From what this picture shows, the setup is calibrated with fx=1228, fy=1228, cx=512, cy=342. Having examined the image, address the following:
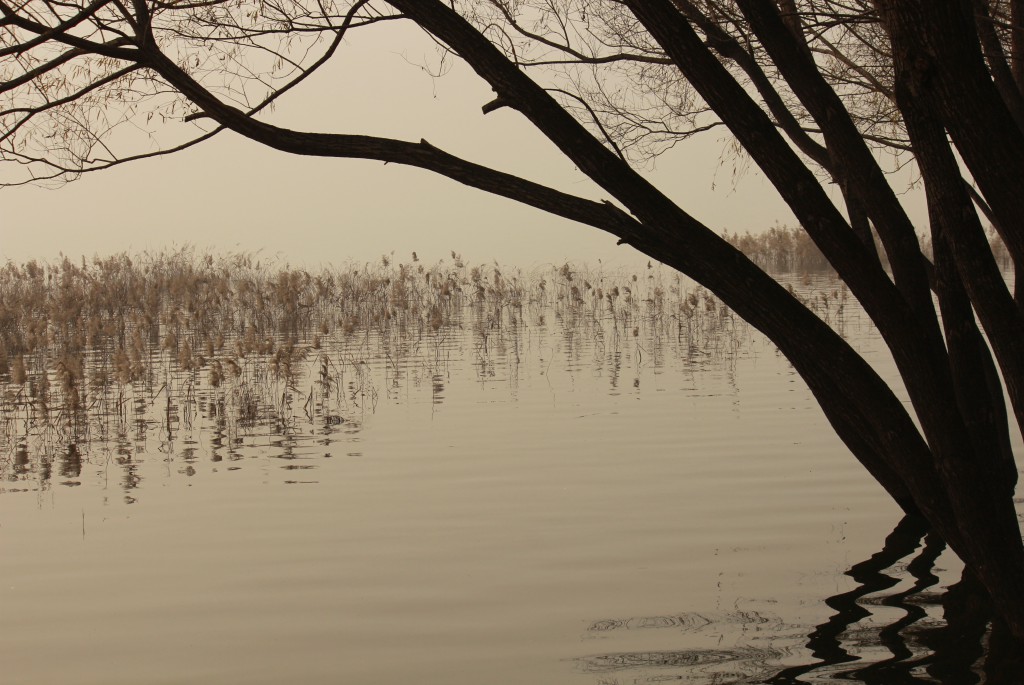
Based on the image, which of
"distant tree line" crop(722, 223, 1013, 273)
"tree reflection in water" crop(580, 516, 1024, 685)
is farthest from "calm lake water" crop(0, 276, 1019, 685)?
"distant tree line" crop(722, 223, 1013, 273)

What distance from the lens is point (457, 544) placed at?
21.7 feet

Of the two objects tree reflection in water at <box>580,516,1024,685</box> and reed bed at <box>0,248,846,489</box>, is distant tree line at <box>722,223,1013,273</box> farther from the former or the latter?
tree reflection in water at <box>580,516,1024,685</box>

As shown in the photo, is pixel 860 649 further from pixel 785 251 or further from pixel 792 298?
pixel 785 251

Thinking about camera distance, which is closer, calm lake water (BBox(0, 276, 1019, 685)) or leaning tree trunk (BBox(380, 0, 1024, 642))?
leaning tree trunk (BBox(380, 0, 1024, 642))

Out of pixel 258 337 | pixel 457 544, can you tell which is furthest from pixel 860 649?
pixel 258 337

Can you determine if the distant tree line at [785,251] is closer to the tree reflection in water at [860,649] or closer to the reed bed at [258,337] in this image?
the reed bed at [258,337]

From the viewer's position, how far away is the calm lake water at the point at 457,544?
16.3ft

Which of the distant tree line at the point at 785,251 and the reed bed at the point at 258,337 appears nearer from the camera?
the reed bed at the point at 258,337

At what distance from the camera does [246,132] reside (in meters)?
5.21

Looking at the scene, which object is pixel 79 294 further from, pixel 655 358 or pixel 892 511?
pixel 892 511

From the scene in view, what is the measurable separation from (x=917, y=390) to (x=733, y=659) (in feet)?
4.18

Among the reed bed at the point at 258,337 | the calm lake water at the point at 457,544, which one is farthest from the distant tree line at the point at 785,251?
the calm lake water at the point at 457,544

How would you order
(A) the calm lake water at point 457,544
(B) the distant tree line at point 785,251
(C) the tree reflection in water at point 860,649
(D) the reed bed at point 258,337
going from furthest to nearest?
(B) the distant tree line at point 785,251, (D) the reed bed at point 258,337, (A) the calm lake water at point 457,544, (C) the tree reflection in water at point 860,649

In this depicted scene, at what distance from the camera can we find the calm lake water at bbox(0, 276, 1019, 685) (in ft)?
16.3
